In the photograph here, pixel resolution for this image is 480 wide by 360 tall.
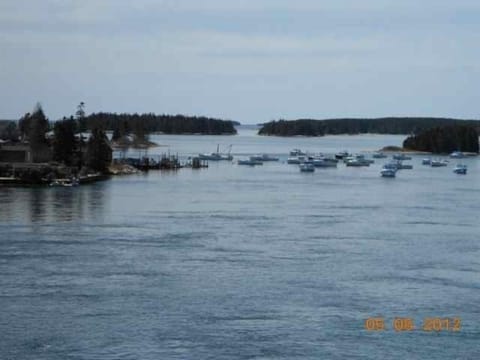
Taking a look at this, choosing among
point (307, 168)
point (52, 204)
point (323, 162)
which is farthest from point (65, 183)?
point (323, 162)

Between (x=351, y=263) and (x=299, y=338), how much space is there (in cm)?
644

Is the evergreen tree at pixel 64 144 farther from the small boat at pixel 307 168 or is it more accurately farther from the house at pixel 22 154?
the small boat at pixel 307 168

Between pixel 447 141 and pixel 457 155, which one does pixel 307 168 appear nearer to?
pixel 457 155

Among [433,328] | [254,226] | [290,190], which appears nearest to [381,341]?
[433,328]

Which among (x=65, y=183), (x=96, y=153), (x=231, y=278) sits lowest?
(x=231, y=278)

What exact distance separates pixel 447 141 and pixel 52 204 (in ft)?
245

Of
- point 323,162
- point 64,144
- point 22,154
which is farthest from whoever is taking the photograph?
point 323,162

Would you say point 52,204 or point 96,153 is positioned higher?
point 96,153

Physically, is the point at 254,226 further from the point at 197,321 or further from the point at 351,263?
the point at 197,321
